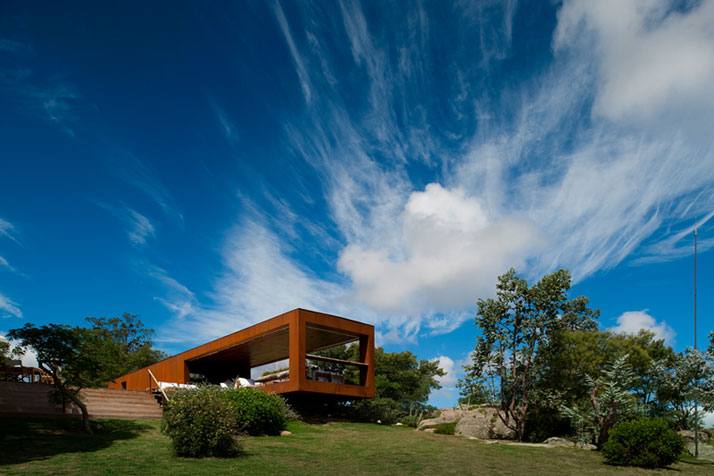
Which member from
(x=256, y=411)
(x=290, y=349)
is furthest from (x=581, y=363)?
(x=256, y=411)

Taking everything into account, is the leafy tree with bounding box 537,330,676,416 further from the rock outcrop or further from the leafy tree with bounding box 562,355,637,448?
the leafy tree with bounding box 562,355,637,448

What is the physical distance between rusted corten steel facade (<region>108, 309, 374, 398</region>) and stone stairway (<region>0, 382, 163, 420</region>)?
2972mm

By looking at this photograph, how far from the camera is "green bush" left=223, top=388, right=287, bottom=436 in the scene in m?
17.1

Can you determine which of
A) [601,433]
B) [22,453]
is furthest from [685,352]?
[22,453]

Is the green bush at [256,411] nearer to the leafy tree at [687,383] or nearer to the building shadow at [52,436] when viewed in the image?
the building shadow at [52,436]

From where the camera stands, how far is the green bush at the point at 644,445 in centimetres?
1280

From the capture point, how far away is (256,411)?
17406 mm

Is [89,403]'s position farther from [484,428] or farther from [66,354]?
[484,428]

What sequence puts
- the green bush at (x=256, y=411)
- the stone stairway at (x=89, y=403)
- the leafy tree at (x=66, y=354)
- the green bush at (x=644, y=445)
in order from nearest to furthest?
the green bush at (x=644, y=445) < the leafy tree at (x=66, y=354) < the green bush at (x=256, y=411) < the stone stairway at (x=89, y=403)

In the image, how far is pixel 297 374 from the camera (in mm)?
22312

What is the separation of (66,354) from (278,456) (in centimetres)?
738

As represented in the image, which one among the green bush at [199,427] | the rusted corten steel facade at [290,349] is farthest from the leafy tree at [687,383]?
the green bush at [199,427]

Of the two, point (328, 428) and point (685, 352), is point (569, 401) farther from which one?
point (328, 428)

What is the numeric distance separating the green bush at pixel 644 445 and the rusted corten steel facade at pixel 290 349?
43.1 feet
